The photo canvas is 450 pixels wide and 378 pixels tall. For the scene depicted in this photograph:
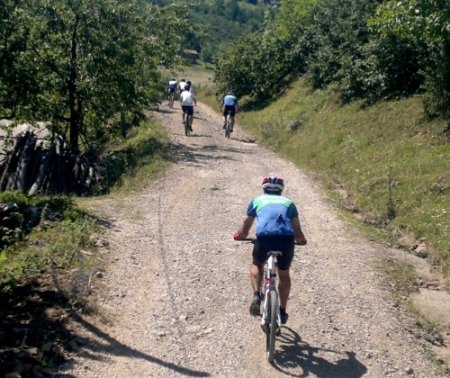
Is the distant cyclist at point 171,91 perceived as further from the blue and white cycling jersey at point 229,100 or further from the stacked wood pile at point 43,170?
the stacked wood pile at point 43,170

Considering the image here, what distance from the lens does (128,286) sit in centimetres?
824

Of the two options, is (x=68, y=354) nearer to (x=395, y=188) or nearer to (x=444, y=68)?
(x=395, y=188)

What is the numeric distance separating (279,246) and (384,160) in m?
9.08

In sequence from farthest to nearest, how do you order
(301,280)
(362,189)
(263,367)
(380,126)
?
1. (380,126)
2. (362,189)
3. (301,280)
4. (263,367)

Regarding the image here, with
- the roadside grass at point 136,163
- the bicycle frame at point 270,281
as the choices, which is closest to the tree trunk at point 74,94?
the roadside grass at point 136,163

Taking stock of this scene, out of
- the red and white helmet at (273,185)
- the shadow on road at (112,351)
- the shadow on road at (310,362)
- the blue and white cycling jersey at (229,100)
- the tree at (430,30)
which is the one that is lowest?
the shadow on road at (112,351)

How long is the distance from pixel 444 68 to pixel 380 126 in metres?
2.72

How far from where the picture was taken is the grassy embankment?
1113 cm

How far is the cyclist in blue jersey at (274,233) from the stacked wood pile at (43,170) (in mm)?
9691

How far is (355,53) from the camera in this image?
22656mm

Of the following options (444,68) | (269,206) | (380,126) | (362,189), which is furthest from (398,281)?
(380,126)

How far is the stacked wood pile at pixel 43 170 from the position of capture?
15.7 metres

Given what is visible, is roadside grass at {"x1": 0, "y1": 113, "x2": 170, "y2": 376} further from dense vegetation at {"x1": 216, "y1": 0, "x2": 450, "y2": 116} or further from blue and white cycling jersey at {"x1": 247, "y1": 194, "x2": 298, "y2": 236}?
dense vegetation at {"x1": 216, "y1": 0, "x2": 450, "y2": 116}

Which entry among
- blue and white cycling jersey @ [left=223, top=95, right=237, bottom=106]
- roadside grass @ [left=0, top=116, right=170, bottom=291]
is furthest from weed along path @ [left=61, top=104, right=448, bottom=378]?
blue and white cycling jersey @ [left=223, top=95, right=237, bottom=106]
